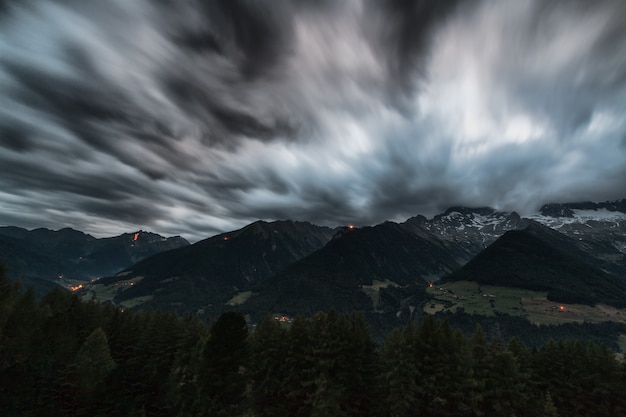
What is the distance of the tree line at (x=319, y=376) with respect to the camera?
47.7 m

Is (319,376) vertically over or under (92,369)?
over

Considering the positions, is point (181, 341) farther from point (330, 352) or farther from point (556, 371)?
point (556, 371)

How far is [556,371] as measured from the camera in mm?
54938

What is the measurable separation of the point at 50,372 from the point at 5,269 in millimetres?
28028

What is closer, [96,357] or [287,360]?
[287,360]

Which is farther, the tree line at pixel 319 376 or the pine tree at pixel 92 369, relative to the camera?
the pine tree at pixel 92 369

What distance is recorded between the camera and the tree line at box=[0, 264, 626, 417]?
47.7 m

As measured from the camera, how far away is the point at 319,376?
49406 mm

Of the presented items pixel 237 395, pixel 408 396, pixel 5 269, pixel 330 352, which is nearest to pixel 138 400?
pixel 237 395

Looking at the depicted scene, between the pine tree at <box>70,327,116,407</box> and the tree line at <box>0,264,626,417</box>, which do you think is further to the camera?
the pine tree at <box>70,327,116,407</box>

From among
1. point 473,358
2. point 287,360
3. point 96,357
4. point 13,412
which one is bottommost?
point 13,412

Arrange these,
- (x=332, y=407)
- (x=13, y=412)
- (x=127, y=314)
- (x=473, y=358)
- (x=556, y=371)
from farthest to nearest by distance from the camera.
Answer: (x=127, y=314)
(x=556, y=371)
(x=473, y=358)
(x=13, y=412)
(x=332, y=407)

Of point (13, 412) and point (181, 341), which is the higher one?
point (181, 341)

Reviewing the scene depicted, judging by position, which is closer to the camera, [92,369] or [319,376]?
[319,376]
